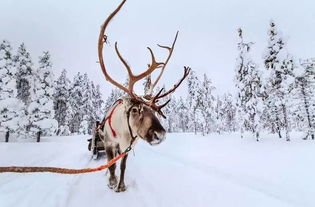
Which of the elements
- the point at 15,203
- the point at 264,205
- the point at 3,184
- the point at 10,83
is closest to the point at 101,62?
the point at 15,203

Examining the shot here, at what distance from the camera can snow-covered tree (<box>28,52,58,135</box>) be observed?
1298 inches

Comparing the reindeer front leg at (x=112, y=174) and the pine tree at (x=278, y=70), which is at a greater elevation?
the pine tree at (x=278, y=70)

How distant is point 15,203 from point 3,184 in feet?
7.32

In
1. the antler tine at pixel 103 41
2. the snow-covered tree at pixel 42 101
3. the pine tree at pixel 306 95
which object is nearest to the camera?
the antler tine at pixel 103 41

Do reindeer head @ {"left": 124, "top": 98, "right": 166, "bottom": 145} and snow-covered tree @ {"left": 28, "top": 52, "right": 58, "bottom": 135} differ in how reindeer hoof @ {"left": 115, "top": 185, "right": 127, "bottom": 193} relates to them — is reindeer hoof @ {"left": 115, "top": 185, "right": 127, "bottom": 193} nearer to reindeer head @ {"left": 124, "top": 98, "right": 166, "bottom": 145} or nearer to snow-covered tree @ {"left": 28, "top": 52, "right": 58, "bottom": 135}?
reindeer head @ {"left": 124, "top": 98, "right": 166, "bottom": 145}

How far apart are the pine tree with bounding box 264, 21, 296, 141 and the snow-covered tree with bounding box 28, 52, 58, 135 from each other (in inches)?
1322

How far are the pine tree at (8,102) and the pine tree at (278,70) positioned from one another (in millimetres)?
36603

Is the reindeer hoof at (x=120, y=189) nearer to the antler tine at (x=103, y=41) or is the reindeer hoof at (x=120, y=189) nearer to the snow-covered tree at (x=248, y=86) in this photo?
the antler tine at (x=103, y=41)

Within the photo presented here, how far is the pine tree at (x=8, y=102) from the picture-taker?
3003cm

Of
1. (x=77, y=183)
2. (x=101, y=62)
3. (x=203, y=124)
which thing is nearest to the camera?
(x=101, y=62)

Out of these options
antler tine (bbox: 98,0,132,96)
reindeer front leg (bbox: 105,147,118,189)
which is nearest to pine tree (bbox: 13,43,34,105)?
reindeer front leg (bbox: 105,147,118,189)

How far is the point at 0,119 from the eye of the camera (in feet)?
99.6

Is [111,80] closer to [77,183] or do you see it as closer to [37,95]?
[77,183]

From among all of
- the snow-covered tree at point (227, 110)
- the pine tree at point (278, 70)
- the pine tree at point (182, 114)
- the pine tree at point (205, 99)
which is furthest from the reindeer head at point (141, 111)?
the pine tree at point (182, 114)
